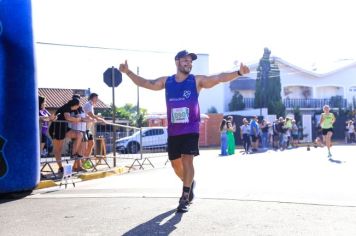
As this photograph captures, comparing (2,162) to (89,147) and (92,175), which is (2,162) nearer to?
(92,175)

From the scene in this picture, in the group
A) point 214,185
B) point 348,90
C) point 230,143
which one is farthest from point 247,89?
point 214,185

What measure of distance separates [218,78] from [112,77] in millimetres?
8145

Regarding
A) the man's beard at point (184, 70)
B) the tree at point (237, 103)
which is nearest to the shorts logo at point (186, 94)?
the man's beard at point (184, 70)

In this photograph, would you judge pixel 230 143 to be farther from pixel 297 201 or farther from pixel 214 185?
pixel 297 201

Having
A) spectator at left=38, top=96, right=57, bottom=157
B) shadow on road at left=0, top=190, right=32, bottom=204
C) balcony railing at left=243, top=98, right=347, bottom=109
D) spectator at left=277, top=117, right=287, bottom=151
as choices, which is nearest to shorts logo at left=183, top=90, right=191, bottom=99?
shadow on road at left=0, top=190, right=32, bottom=204

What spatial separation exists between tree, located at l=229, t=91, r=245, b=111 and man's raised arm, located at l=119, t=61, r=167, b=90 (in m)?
40.7

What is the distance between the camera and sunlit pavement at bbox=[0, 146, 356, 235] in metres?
4.39

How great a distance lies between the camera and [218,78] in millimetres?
5781

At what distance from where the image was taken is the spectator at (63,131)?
9445mm

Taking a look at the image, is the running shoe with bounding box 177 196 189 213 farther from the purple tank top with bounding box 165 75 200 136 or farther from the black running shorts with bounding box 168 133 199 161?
the purple tank top with bounding box 165 75 200 136

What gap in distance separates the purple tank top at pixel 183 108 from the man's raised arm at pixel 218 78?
11cm

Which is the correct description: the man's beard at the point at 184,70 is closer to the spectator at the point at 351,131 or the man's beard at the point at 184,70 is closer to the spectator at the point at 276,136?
the spectator at the point at 276,136

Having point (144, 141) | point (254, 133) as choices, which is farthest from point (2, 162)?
point (254, 133)

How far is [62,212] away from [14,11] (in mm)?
3143
